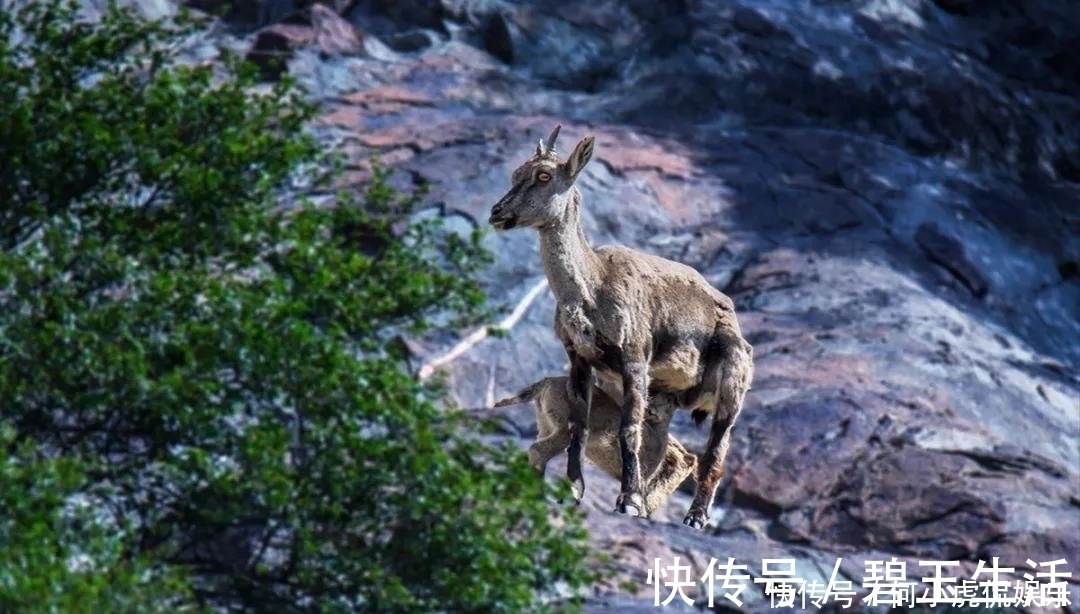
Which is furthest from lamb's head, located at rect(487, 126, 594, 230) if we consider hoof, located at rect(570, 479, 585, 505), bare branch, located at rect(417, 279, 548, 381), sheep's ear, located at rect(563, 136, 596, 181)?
bare branch, located at rect(417, 279, 548, 381)

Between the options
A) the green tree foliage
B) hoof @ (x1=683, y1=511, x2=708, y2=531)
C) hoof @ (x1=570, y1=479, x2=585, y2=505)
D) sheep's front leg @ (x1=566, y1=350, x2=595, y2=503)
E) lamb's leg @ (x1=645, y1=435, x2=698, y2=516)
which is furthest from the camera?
the green tree foliage

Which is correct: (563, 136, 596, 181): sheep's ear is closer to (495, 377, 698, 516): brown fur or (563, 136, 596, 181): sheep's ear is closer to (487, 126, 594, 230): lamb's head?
(487, 126, 594, 230): lamb's head

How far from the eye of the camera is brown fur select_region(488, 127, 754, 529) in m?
13.2

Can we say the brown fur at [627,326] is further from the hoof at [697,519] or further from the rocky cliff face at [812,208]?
the rocky cliff face at [812,208]

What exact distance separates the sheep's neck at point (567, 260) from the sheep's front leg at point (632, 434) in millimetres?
420

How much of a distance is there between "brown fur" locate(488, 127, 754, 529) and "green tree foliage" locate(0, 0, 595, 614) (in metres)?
7.68

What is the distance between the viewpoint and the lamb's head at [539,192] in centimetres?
1308

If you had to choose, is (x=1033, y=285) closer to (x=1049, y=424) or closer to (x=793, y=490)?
(x=1049, y=424)

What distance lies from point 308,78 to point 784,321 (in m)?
8.60

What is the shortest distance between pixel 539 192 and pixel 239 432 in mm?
12482

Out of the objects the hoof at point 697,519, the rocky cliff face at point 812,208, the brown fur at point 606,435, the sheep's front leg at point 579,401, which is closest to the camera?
the sheep's front leg at point 579,401

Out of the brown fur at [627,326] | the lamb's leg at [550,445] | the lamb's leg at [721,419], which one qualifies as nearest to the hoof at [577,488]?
the brown fur at [627,326]

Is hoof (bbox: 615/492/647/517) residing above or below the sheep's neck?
below

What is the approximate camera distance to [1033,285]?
36000 millimetres
